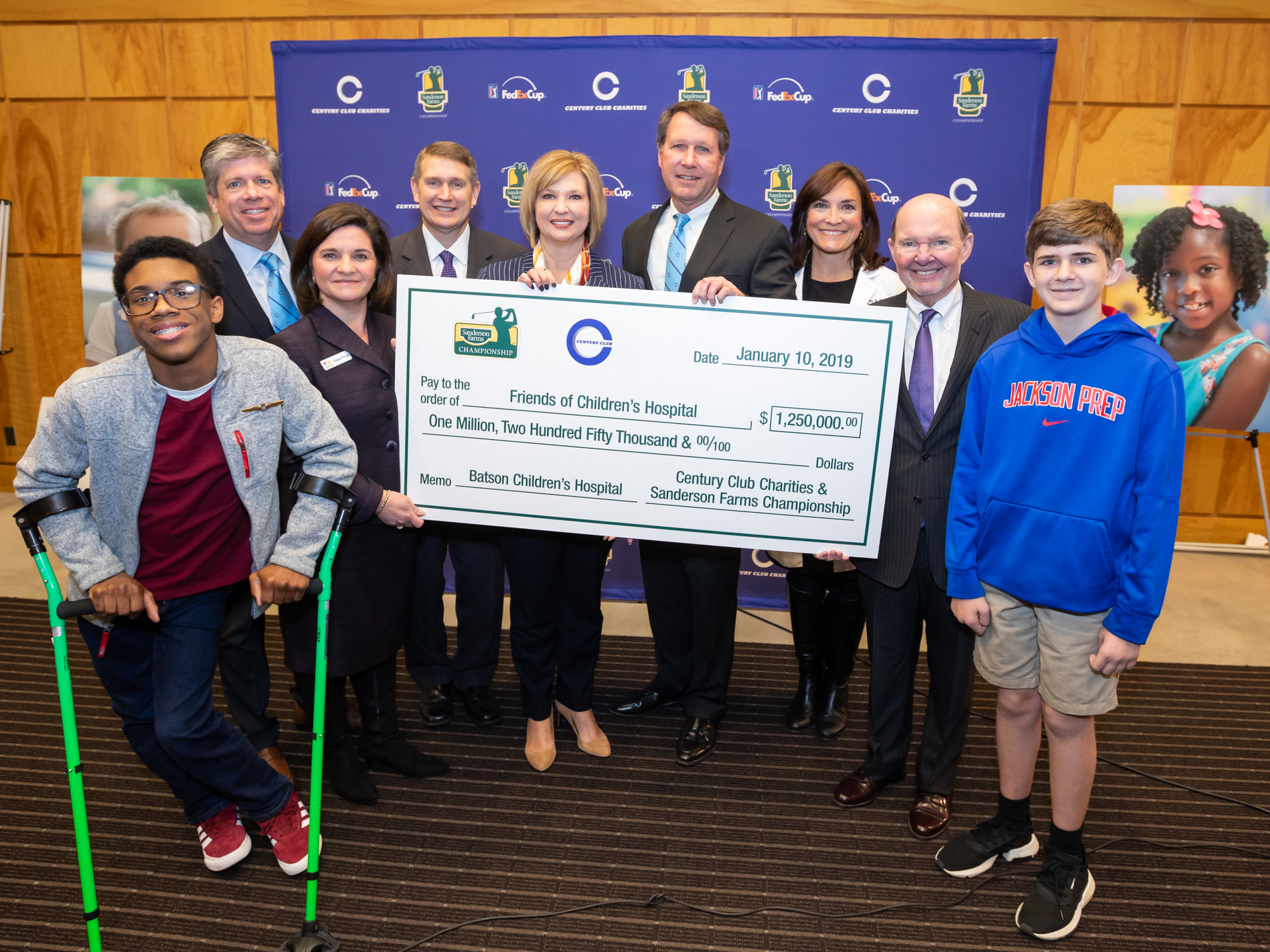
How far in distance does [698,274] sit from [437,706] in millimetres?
1884

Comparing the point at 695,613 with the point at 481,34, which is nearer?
the point at 695,613

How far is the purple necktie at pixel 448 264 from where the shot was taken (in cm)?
316

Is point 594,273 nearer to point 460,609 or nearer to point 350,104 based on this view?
point 460,609

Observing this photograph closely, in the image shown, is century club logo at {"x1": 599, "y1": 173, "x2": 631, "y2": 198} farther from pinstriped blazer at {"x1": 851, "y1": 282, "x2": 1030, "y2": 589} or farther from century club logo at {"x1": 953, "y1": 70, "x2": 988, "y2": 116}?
pinstriped blazer at {"x1": 851, "y1": 282, "x2": 1030, "y2": 589}

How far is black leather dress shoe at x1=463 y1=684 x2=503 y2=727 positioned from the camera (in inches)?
121

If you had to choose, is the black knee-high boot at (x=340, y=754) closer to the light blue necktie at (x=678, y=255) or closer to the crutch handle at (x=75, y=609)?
the crutch handle at (x=75, y=609)

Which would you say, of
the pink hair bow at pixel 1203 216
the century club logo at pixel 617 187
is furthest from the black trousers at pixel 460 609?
the pink hair bow at pixel 1203 216

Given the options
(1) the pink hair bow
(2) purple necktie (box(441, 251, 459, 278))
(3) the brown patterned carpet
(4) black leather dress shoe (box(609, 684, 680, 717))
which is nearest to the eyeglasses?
(2) purple necktie (box(441, 251, 459, 278))

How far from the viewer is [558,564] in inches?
107

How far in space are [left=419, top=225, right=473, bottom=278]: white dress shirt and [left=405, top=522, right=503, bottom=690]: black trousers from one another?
101 cm

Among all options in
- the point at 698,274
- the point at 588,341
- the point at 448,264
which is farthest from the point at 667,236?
the point at 448,264

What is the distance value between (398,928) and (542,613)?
991 mm

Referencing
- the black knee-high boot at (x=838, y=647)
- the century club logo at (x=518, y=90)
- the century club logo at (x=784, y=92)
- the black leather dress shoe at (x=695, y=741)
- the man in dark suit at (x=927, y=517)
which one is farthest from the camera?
the century club logo at (x=518, y=90)

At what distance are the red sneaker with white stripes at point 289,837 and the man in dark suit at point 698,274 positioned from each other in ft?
4.08
